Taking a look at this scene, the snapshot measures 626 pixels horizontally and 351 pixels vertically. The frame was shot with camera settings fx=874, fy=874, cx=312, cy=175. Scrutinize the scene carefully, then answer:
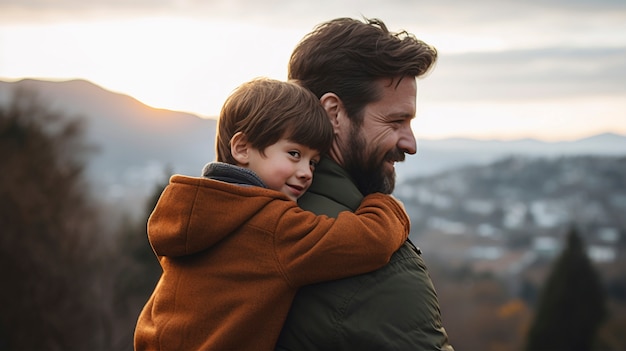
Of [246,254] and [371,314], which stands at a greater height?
[246,254]

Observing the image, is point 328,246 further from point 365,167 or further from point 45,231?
point 45,231

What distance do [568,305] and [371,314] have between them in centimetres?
3730

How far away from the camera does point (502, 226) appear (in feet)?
225

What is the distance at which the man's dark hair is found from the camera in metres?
2.76

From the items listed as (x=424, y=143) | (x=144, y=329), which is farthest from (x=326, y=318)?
(x=424, y=143)

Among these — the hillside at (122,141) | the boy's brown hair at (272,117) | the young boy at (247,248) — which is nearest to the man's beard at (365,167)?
the boy's brown hair at (272,117)

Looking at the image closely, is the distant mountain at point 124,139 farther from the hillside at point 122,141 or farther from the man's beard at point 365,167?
the man's beard at point 365,167

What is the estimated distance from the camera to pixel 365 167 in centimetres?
276

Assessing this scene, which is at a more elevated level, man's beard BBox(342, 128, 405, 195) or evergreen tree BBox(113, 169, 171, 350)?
man's beard BBox(342, 128, 405, 195)

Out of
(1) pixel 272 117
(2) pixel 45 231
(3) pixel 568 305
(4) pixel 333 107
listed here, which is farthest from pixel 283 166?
(3) pixel 568 305

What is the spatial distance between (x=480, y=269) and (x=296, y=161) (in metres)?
56.7

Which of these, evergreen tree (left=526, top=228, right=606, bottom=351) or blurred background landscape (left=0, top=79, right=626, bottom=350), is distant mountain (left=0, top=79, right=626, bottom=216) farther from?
evergreen tree (left=526, top=228, right=606, bottom=351)

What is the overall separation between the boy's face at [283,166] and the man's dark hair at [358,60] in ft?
1.14

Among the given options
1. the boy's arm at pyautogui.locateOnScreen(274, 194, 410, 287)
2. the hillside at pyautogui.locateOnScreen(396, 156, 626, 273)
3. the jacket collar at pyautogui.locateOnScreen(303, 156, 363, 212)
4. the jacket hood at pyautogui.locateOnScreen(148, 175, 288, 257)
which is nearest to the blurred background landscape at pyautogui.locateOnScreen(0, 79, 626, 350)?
the jacket collar at pyautogui.locateOnScreen(303, 156, 363, 212)
